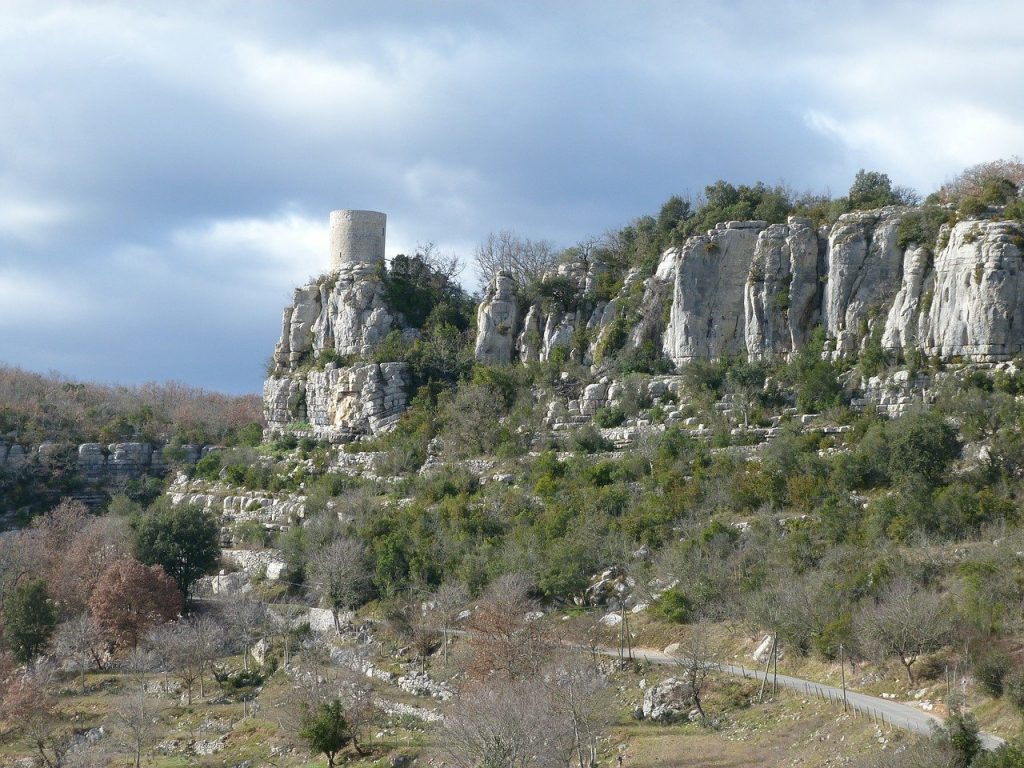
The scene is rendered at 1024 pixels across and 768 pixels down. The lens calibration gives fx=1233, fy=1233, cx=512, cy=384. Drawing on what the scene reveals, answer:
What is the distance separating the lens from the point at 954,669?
102 ft

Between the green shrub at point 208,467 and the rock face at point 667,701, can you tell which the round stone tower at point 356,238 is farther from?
the rock face at point 667,701

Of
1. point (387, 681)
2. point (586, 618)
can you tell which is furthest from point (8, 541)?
point (586, 618)

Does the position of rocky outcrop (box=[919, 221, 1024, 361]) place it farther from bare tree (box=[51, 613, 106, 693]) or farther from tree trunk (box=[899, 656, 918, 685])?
bare tree (box=[51, 613, 106, 693])

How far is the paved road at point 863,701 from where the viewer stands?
2729 cm

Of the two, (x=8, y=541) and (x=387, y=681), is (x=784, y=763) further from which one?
(x=8, y=541)

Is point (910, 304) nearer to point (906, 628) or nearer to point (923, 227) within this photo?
point (923, 227)

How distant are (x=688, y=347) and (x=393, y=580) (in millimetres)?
16952

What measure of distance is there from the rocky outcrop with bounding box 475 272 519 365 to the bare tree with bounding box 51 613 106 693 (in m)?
23.2

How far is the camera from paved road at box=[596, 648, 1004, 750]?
27294 millimetres

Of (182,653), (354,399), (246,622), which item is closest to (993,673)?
(182,653)

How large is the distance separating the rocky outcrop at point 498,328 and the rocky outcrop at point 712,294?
949 cm

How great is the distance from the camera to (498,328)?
61000 mm

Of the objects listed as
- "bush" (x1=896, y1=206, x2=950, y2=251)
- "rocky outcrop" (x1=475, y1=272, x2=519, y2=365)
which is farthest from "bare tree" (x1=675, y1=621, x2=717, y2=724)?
"rocky outcrop" (x1=475, y1=272, x2=519, y2=365)

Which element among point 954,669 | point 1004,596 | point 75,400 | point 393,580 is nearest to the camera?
point 954,669
